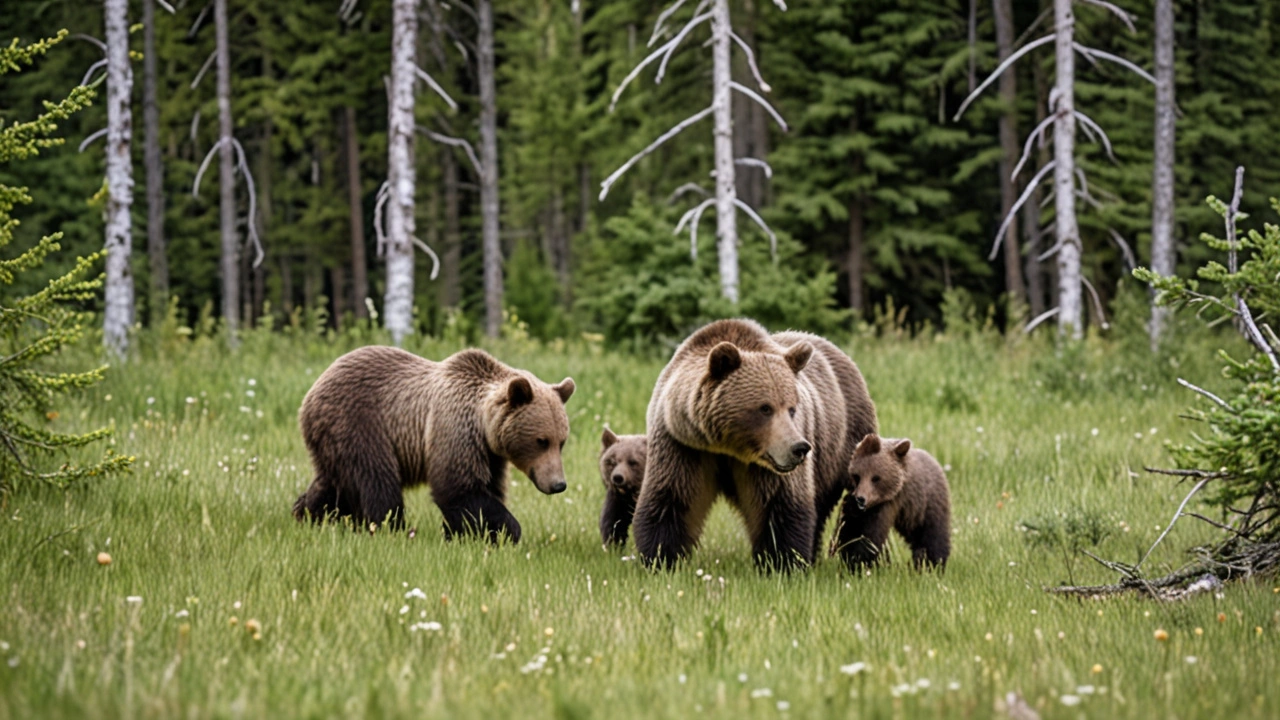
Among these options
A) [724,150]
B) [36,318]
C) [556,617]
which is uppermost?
[724,150]

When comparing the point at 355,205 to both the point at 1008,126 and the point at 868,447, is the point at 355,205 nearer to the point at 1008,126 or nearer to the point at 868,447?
the point at 1008,126

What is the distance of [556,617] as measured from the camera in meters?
4.57

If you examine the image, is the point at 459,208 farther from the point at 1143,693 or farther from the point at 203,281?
the point at 1143,693

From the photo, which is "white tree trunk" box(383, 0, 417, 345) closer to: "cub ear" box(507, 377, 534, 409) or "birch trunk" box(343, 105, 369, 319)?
"cub ear" box(507, 377, 534, 409)

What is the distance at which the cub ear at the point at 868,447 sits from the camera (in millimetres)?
6305

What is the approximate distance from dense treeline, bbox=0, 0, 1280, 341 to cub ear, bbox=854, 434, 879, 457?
12.1 m

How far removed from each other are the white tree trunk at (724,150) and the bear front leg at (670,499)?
32.6 ft

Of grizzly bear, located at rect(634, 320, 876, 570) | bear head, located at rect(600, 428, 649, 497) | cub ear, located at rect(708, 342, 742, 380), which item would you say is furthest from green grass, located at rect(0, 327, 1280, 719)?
cub ear, located at rect(708, 342, 742, 380)

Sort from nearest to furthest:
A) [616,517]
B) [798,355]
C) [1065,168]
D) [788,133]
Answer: [798,355]
[616,517]
[1065,168]
[788,133]

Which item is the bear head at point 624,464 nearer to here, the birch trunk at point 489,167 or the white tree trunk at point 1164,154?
the white tree trunk at point 1164,154

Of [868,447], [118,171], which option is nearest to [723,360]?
[868,447]

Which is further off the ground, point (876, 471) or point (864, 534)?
point (876, 471)

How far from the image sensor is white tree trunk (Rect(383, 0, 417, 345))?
15.0 meters

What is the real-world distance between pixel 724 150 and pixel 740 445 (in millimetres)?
11057
